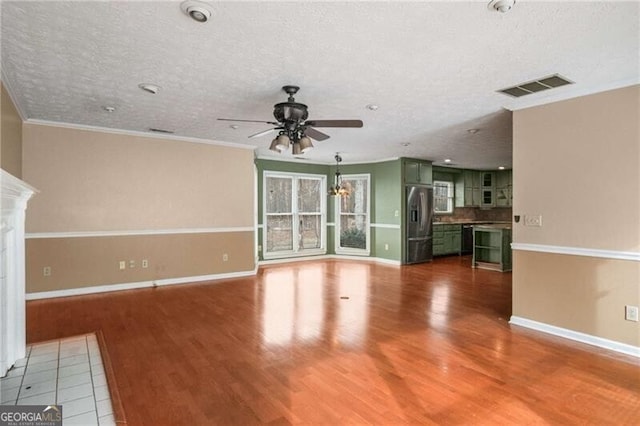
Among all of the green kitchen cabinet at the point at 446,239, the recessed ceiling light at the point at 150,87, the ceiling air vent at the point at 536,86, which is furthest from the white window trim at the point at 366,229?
the recessed ceiling light at the point at 150,87

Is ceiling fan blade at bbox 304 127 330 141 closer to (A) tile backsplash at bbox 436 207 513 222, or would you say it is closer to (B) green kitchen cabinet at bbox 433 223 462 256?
(B) green kitchen cabinet at bbox 433 223 462 256

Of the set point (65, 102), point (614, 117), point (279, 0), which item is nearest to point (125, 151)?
point (65, 102)

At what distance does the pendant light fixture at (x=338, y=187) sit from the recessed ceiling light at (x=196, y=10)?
17.6 feet

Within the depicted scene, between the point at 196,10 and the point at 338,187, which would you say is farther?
the point at 338,187

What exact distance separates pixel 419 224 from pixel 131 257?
614cm

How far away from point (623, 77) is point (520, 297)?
2.37 meters

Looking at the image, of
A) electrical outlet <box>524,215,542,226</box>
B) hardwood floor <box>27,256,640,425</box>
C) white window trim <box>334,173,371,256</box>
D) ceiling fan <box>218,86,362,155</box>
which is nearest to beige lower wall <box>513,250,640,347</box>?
hardwood floor <box>27,256,640,425</box>

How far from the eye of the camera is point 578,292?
330 cm

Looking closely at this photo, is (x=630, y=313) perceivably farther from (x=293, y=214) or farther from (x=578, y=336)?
(x=293, y=214)

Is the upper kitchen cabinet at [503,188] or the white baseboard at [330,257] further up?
the upper kitchen cabinet at [503,188]

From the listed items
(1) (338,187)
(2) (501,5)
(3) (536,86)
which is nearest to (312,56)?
(2) (501,5)

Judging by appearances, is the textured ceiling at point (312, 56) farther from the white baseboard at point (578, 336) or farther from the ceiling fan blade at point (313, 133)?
the white baseboard at point (578, 336)

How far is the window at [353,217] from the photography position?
28.1 ft

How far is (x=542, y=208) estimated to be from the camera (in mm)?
3568
